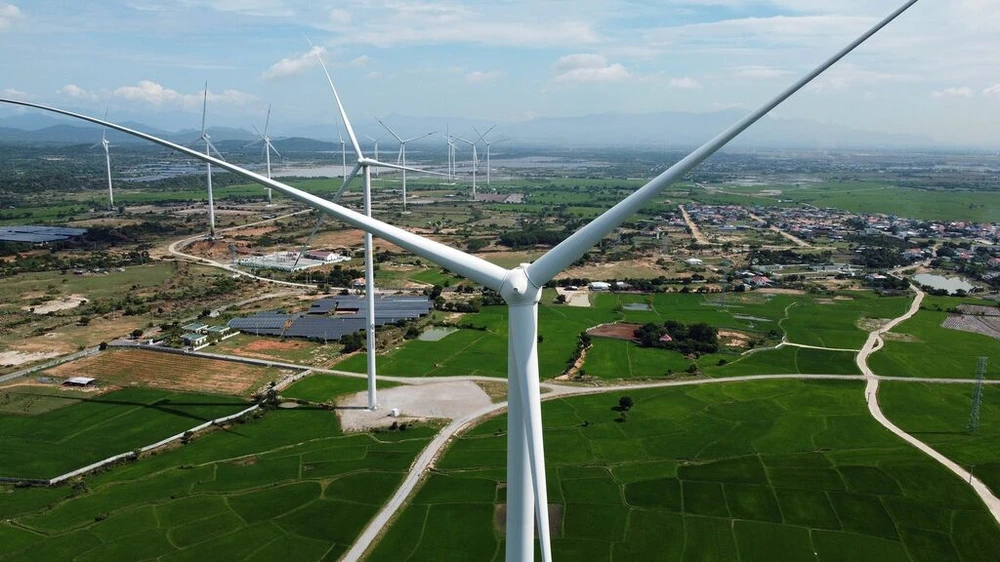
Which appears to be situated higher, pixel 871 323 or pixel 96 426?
pixel 871 323

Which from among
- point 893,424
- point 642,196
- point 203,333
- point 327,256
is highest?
point 642,196

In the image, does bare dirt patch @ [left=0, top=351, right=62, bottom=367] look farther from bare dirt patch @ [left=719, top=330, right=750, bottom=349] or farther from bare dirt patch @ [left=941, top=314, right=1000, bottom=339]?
bare dirt patch @ [left=941, top=314, right=1000, bottom=339]

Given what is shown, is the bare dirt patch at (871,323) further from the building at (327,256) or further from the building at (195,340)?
the building at (327,256)

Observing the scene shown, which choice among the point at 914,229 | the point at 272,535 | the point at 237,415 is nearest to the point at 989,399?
the point at 272,535

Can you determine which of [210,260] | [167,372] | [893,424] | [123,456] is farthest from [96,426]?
[210,260]

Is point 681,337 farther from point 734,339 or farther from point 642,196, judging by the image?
point 642,196

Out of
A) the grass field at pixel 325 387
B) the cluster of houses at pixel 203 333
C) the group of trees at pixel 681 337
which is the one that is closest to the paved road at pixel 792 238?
the group of trees at pixel 681 337
